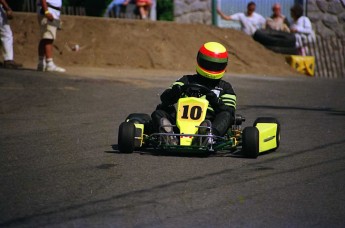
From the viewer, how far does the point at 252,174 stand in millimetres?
7695

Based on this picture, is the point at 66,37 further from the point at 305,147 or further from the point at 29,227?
the point at 29,227

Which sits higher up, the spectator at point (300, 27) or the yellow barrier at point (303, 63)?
the spectator at point (300, 27)

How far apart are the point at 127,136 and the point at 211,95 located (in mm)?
938

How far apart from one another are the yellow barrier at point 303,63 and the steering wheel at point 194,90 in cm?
1429

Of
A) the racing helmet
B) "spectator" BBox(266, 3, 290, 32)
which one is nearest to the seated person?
the racing helmet

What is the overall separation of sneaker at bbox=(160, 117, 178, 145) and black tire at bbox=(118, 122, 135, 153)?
0.27 meters

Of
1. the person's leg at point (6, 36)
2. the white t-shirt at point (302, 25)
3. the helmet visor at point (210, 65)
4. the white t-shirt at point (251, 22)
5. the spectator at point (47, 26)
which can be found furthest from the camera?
the white t-shirt at point (251, 22)

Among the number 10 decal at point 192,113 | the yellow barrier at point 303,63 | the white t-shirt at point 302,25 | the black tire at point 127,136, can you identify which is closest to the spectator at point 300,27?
the white t-shirt at point 302,25

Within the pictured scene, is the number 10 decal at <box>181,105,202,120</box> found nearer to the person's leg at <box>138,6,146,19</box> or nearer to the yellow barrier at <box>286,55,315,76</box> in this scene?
the yellow barrier at <box>286,55,315,76</box>

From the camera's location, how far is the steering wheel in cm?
907

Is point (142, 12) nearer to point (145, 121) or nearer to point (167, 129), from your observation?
point (145, 121)

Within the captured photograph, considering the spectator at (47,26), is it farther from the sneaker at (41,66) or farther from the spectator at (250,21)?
the spectator at (250,21)

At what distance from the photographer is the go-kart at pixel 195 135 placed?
28.1 feet

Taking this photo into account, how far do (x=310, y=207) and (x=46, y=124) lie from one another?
579cm
